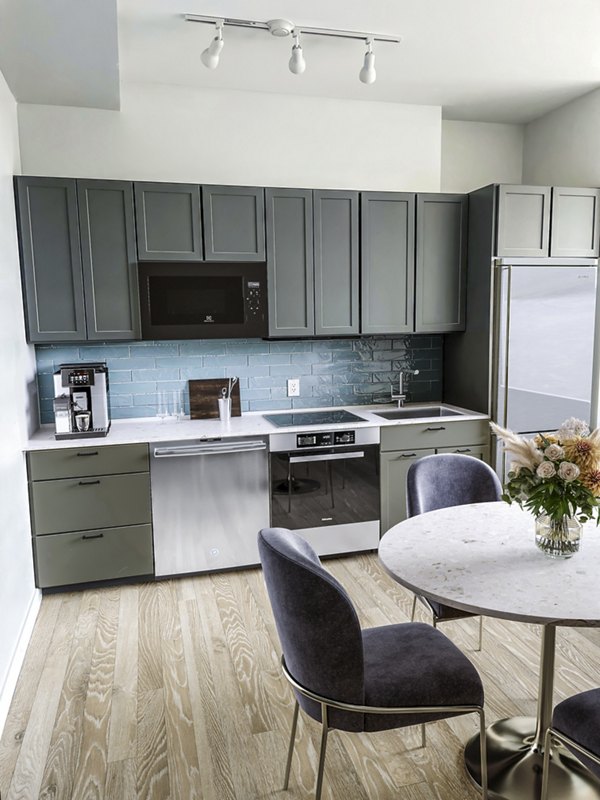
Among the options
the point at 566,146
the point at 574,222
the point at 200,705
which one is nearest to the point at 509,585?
the point at 200,705

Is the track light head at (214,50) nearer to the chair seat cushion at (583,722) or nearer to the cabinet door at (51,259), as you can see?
the cabinet door at (51,259)

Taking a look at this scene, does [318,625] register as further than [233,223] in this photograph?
No

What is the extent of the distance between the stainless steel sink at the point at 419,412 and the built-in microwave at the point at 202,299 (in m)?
1.05

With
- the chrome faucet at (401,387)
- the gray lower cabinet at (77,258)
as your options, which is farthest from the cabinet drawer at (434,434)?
the gray lower cabinet at (77,258)

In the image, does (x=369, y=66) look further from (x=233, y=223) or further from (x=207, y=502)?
(x=207, y=502)

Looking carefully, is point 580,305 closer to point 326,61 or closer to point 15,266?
point 326,61

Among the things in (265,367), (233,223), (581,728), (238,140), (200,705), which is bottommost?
(200,705)

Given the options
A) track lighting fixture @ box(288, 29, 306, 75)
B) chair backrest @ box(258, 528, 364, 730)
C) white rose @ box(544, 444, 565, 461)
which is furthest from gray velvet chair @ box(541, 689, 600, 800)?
track lighting fixture @ box(288, 29, 306, 75)

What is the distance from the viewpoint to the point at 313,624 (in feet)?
5.28

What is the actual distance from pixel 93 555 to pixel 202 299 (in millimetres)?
1614

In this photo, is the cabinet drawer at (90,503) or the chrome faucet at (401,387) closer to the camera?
the cabinet drawer at (90,503)

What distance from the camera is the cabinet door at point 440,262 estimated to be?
13.2ft

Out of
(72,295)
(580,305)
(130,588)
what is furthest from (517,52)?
(130,588)

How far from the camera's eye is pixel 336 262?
390cm
